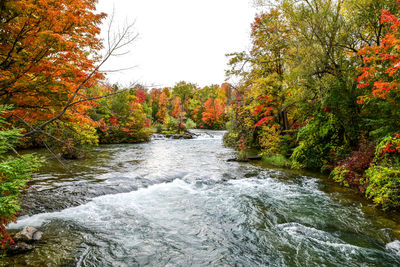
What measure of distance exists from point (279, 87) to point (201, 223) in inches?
343

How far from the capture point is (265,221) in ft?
15.6

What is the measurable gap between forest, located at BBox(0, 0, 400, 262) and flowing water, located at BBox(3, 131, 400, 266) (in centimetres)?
86

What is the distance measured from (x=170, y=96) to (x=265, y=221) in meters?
47.9

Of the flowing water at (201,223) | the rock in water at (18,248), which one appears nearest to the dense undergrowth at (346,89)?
the flowing water at (201,223)

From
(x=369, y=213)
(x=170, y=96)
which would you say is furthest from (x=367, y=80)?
(x=170, y=96)

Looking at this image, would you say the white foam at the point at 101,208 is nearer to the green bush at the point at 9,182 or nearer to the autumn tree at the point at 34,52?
the green bush at the point at 9,182

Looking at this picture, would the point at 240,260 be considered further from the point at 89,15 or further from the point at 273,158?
the point at 273,158

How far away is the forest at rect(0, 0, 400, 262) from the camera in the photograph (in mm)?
3680

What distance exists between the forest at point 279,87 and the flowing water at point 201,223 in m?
0.86

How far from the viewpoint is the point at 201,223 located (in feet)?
15.5

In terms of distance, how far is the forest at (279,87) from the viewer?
12.1 ft

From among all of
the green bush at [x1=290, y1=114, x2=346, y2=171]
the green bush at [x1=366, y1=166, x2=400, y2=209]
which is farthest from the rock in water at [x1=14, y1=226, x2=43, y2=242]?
the green bush at [x1=290, y1=114, x2=346, y2=171]

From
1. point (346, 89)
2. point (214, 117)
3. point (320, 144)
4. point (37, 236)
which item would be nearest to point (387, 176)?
point (346, 89)

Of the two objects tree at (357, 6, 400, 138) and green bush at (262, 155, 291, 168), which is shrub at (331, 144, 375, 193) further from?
green bush at (262, 155, 291, 168)
